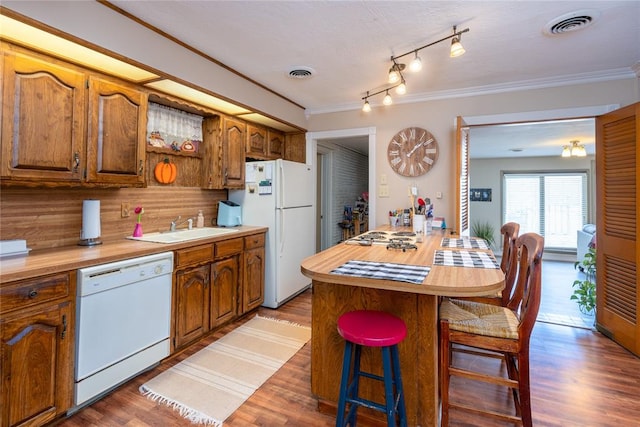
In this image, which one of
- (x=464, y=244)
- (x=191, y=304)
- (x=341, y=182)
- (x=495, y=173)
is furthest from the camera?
(x=495, y=173)

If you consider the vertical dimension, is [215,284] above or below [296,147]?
below

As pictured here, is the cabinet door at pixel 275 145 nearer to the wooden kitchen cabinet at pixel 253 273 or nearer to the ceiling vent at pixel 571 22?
the wooden kitchen cabinet at pixel 253 273

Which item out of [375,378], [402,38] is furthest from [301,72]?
[375,378]

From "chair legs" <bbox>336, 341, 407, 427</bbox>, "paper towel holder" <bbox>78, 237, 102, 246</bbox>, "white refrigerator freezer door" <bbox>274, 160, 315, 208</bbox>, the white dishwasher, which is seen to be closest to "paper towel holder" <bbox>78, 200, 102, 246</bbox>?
"paper towel holder" <bbox>78, 237, 102, 246</bbox>

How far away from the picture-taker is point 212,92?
8.69 ft

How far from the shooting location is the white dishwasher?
1.73 metres

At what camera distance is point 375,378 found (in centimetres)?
150

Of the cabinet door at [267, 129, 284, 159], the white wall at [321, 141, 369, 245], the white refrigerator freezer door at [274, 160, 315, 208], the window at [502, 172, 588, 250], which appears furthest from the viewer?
the window at [502, 172, 588, 250]

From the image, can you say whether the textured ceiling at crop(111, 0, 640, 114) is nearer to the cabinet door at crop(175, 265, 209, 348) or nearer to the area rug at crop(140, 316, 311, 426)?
the cabinet door at crop(175, 265, 209, 348)

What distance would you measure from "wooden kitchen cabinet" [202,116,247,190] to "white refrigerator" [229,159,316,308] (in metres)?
0.27

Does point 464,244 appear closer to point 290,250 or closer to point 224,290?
point 290,250

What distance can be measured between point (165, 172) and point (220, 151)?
57 centimetres

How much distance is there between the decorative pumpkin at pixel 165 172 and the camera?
2787 millimetres

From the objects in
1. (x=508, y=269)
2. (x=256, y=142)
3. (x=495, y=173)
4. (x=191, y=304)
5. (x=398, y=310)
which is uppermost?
(x=495, y=173)
